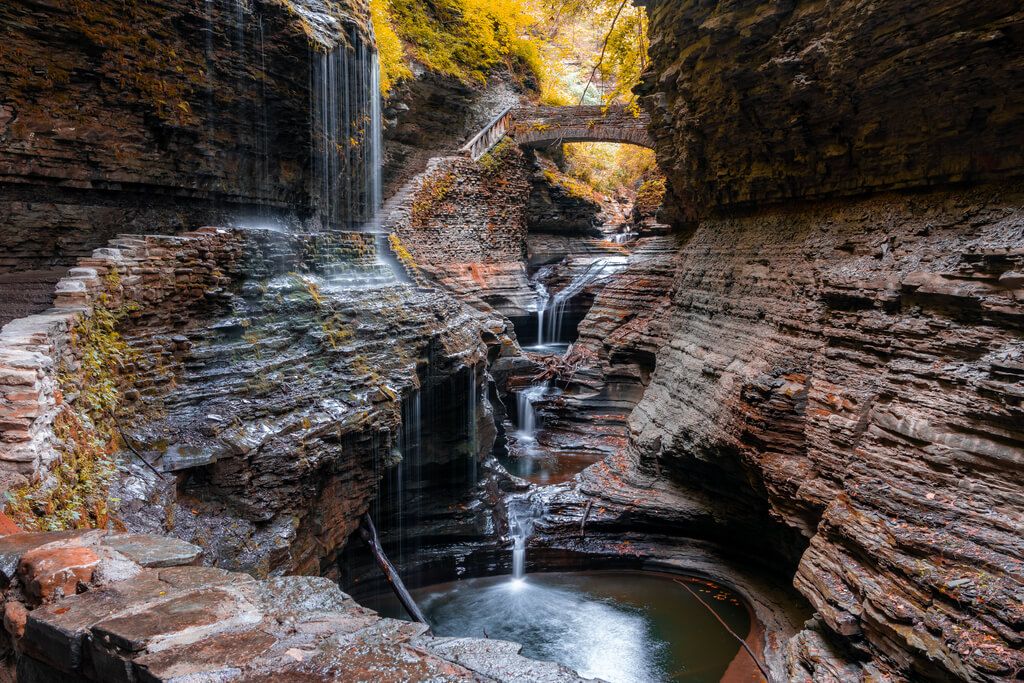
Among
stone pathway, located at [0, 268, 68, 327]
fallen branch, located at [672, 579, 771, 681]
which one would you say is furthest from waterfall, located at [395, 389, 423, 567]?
stone pathway, located at [0, 268, 68, 327]

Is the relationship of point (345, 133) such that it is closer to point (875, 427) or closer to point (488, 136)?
point (488, 136)

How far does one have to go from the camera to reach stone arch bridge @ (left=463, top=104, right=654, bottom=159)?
21672mm

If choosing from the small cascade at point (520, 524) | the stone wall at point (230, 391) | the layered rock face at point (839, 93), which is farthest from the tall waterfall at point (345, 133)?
the small cascade at point (520, 524)

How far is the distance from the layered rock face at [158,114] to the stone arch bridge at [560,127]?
345 inches

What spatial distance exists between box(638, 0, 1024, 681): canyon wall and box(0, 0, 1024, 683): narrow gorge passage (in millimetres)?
44

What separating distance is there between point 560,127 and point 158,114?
51.1 feet

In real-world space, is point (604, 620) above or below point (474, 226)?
below

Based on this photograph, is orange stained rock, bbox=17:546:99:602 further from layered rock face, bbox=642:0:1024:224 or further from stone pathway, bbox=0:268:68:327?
layered rock face, bbox=642:0:1024:224

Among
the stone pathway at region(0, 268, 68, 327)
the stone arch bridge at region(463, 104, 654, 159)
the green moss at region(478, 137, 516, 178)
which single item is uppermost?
the stone arch bridge at region(463, 104, 654, 159)

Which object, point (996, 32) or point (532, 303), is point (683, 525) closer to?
point (996, 32)

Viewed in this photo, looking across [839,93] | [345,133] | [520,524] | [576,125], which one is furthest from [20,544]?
[576,125]

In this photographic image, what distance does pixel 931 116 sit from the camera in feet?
21.0

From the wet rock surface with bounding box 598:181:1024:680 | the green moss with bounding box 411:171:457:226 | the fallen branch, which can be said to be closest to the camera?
the wet rock surface with bounding box 598:181:1024:680

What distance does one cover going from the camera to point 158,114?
10406 millimetres
